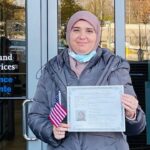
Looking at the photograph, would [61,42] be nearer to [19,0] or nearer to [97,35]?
[19,0]

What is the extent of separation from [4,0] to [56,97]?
2.45 m

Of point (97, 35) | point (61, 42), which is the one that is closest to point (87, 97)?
point (97, 35)

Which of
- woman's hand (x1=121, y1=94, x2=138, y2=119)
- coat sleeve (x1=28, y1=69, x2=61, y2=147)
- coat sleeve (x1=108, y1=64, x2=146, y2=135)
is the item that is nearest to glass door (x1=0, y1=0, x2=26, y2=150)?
coat sleeve (x1=28, y1=69, x2=61, y2=147)

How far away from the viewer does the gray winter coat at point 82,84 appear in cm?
232

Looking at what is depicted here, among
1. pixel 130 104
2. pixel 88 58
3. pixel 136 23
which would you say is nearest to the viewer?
pixel 130 104

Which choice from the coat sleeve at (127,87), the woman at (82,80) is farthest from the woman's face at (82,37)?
the coat sleeve at (127,87)

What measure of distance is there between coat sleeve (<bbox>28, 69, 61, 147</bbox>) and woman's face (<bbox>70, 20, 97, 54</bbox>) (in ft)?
0.69

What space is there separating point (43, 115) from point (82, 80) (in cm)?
25

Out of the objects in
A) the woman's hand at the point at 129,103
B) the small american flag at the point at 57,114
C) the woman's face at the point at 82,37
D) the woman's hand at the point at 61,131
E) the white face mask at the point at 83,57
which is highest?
the woman's face at the point at 82,37

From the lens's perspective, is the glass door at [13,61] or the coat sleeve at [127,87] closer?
the coat sleeve at [127,87]

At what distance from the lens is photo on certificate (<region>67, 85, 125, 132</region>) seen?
227 centimetres

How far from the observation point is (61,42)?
→ 441 centimetres

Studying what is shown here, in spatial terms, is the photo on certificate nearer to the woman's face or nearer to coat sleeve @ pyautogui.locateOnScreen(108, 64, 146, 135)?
coat sleeve @ pyautogui.locateOnScreen(108, 64, 146, 135)

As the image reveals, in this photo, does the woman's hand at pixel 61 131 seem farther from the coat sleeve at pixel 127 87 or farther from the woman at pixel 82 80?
the coat sleeve at pixel 127 87
